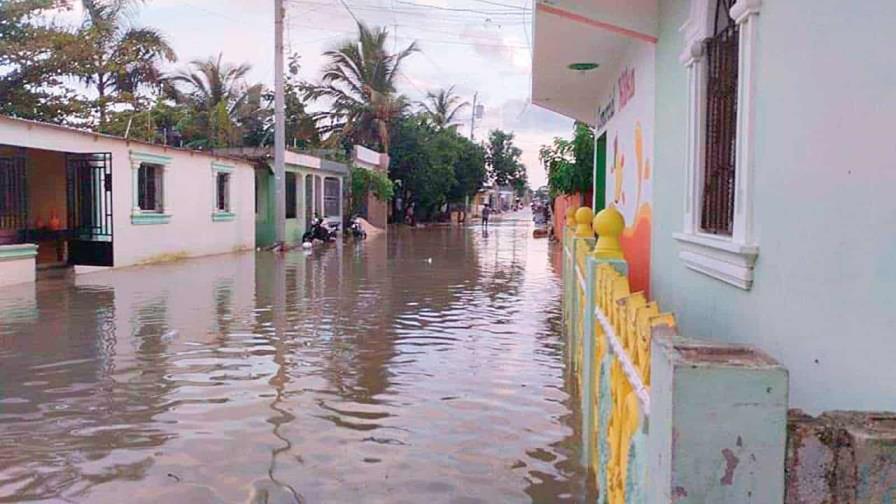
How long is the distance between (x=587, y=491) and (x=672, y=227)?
2.28m

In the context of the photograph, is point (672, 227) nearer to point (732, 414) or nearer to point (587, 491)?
point (587, 491)

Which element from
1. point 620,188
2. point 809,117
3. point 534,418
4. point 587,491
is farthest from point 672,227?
point 620,188

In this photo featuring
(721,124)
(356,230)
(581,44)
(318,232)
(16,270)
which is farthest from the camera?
(356,230)

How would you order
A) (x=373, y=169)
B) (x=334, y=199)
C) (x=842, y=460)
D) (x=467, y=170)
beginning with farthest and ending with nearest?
(x=467, y=170) < (x=373, y=169) < (x=334, y=199) < (x=842, y=460)

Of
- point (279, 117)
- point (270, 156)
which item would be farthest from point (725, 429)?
point (270, 156)

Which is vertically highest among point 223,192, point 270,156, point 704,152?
point 270,156

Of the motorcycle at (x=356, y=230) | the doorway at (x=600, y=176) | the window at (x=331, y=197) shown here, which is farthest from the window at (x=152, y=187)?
the motorcycle at (x=356, y=230)

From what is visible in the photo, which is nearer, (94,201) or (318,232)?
(94,201)

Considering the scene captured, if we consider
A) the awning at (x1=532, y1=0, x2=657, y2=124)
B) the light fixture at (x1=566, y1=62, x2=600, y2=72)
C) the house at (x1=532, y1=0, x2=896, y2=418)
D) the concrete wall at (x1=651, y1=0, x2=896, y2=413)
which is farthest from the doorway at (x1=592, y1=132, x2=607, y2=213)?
the concrete wall at (x1=651, y1=0, x2=896, y2=413)

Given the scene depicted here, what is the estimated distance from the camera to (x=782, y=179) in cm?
319

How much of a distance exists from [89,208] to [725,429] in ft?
51.0

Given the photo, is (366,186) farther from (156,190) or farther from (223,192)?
(156,190)

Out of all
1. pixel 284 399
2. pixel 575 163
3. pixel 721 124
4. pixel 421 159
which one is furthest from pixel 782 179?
pixel 421 159

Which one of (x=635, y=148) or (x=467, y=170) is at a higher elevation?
(x=467, y=170)
